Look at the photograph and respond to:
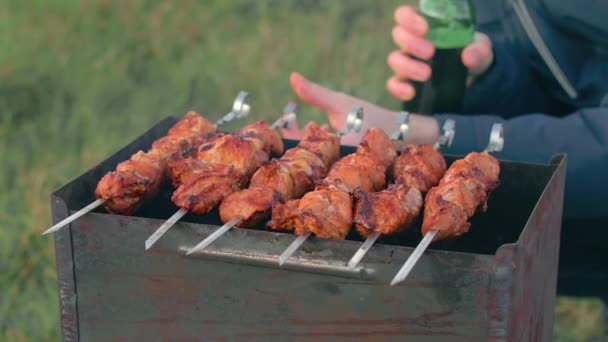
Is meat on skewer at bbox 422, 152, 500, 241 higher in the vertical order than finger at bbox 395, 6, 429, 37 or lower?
lower

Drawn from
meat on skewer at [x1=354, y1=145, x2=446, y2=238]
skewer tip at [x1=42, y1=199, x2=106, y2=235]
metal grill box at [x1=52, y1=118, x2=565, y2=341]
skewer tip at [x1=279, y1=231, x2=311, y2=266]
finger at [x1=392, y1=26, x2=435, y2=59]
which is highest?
finger at [x1=392, y1=26, x2=435, y2=59]

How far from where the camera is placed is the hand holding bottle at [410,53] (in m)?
2.96

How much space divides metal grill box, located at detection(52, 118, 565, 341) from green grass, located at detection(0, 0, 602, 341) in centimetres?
203

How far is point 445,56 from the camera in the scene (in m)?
3.09

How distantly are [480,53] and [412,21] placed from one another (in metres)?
0.51

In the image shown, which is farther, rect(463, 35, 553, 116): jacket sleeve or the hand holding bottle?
rect(463, 35, 553, 116): jacket sleeve

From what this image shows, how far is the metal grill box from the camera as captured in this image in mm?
1730

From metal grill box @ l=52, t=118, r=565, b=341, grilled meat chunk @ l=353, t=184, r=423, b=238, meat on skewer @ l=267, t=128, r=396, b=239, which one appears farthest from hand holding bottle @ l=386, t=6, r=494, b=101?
grilled meat chunk @ l=353, t=184, r=423, b=238

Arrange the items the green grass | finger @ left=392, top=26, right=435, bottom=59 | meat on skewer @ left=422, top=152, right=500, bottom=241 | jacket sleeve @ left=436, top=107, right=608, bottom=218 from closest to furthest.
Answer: meat on skewer @ left=422, top=152, right=500, bottom=241, jacket sleeve @ left=436, top=107, right=608, bottom=218, finger @ left=392, top=26, right=435, bottom=59, the green grass

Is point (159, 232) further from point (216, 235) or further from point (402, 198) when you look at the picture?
point (402, 198)

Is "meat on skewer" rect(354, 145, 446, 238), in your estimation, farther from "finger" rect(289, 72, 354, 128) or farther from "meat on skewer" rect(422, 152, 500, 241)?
"finger" rect(289, 72, 354, 128)

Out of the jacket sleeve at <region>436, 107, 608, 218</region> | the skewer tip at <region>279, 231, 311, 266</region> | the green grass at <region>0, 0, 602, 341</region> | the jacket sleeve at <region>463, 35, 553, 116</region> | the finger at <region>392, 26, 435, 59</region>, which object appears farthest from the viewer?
the green grass at <region>0, 0, 602, 341</region>

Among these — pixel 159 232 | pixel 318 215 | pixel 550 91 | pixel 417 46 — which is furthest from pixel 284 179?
pixel 550 91

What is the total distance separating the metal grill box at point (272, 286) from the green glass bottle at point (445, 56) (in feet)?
3.15
